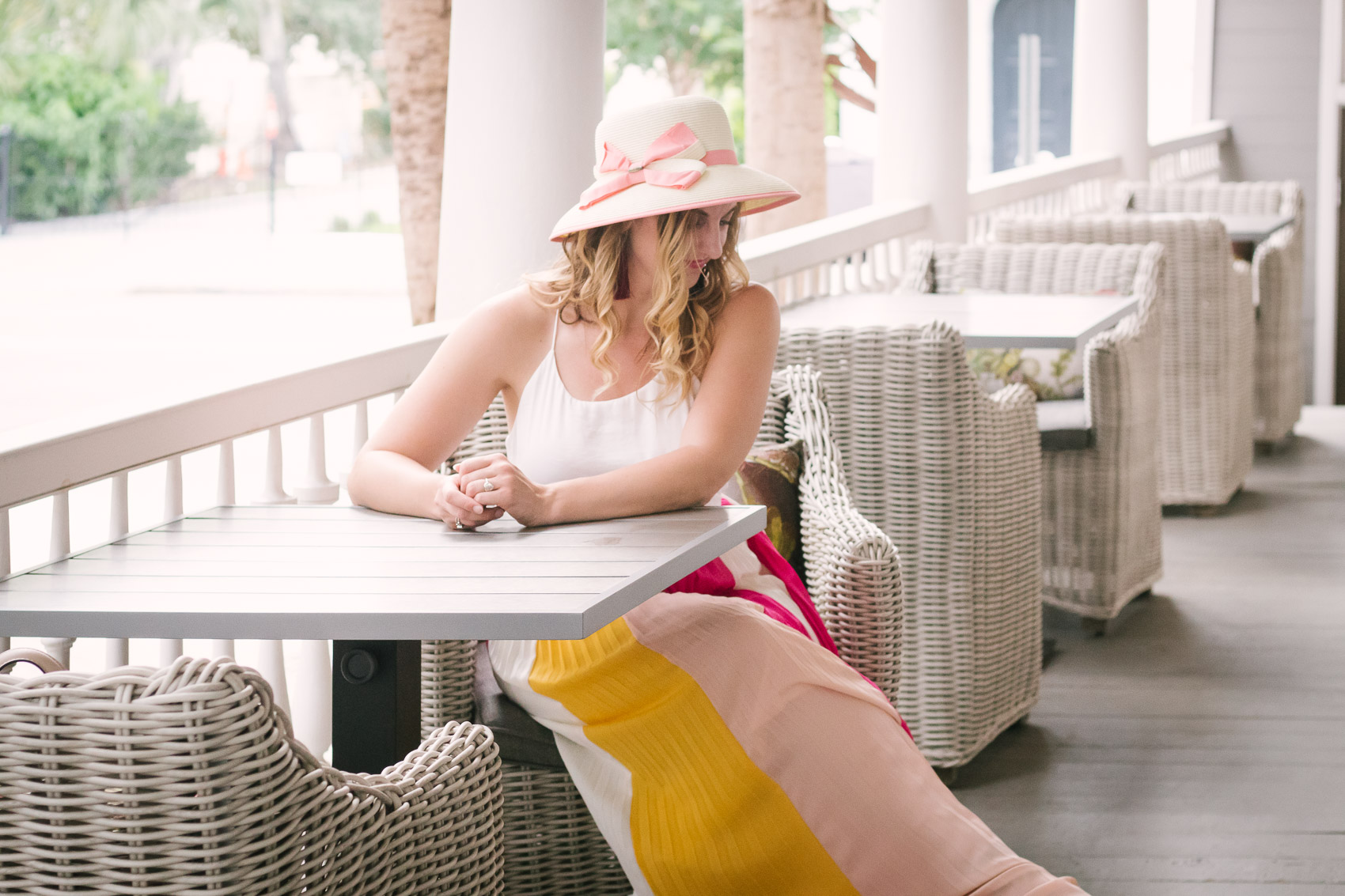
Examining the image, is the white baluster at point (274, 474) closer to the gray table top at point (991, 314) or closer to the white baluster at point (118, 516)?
the white baluster at point (118, 516)

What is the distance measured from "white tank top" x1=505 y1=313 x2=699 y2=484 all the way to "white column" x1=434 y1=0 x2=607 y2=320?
2.75 ft

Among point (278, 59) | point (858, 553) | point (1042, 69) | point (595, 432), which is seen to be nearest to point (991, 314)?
point (858, 553)

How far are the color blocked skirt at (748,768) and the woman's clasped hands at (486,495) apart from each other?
0.69ft

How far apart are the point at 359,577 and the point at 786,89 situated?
6.57 m

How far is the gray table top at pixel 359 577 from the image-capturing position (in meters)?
1.29

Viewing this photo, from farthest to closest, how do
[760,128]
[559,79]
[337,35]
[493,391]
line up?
[337,35] < [760,128] < [559,79] < [493,391]

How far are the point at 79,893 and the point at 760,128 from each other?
23.1 ft

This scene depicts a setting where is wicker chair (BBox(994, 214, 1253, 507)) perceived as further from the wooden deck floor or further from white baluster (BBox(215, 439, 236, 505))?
white baluster (BBox(215, 439, 236, 505))

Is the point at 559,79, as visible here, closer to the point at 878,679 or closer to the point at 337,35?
the point at 878,679

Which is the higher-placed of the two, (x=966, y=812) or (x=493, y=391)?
(x=493, y=391)

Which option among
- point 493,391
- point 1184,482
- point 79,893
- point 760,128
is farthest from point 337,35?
point 79,893

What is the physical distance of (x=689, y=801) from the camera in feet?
→ 5.63

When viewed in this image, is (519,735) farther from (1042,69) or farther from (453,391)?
(1042,69)

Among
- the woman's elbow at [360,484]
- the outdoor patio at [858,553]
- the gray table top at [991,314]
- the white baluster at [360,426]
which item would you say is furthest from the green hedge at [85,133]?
the woman's elbow at [360,484]
